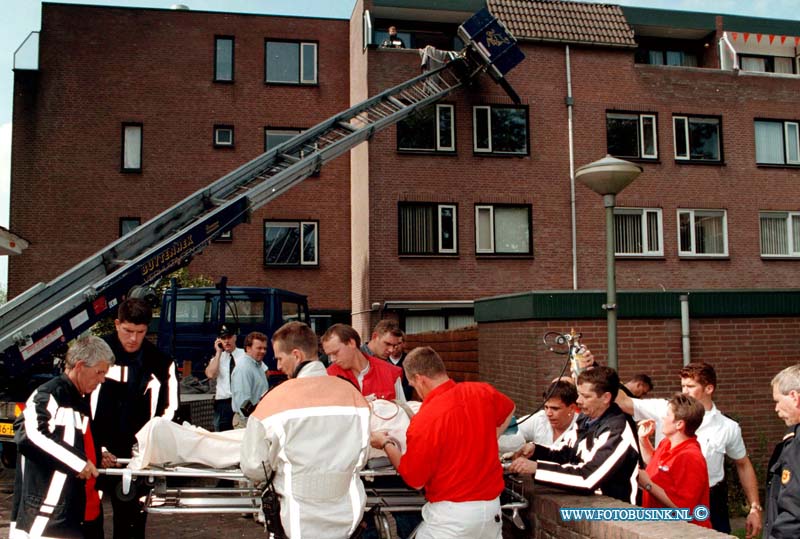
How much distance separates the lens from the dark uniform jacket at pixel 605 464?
14.6 ft

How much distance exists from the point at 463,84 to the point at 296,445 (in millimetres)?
18791

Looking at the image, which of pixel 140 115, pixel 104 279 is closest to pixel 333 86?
pixel 140 115

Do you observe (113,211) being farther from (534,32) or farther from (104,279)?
(104,279)

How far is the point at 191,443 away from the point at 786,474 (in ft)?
10.3

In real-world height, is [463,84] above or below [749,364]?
above

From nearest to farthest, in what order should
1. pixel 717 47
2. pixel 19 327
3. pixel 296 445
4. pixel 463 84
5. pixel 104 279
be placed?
1. pixel 296 445
2. pixel 19 327
3. pixel 104 279
4. pixel 463 84
5. pixel 717 47

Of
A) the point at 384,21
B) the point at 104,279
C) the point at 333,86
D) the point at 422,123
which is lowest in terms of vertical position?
the point at 104,279

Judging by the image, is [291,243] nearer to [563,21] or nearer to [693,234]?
[563,21]

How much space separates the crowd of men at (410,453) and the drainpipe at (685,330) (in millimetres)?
5057

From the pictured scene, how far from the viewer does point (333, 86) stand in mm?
24531

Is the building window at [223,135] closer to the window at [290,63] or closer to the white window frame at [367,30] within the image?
the window at [290,63]

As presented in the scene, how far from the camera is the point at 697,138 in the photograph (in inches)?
926

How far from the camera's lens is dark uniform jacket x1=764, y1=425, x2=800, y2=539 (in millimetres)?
3504

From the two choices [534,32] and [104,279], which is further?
[534,32]
